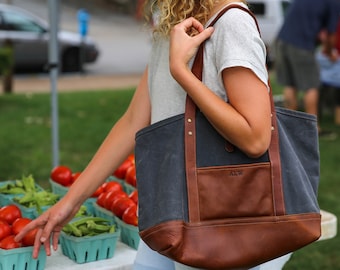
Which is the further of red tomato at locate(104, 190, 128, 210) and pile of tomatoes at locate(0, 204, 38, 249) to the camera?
red tomato at locate(104, 190, 128, 210)

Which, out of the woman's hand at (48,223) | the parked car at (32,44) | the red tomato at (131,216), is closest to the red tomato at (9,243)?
the woman's hand at (48,223)

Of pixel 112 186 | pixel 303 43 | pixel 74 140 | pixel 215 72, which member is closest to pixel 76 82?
pixel 74 140

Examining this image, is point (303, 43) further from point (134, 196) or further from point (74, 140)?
point (134, 196)

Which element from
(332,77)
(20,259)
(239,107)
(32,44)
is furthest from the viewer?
(32,44)

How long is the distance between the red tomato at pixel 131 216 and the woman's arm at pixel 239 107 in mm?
953

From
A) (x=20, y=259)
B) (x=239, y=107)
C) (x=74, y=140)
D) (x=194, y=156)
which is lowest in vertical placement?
(x=74, y=140)

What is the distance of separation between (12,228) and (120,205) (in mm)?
467

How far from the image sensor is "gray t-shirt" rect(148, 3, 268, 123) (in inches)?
73.2

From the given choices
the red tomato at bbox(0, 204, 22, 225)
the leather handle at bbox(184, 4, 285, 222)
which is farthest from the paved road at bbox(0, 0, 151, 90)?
the leather handle at bbox(184, 4, 285, 222)

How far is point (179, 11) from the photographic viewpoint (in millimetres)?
2010

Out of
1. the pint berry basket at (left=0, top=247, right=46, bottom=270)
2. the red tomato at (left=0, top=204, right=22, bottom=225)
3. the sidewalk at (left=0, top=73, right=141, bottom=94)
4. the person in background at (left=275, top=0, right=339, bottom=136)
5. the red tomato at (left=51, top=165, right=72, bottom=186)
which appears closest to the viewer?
the pint berry basket at (left=0, top=247, right=46, bottom=270)

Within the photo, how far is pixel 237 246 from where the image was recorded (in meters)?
1.90

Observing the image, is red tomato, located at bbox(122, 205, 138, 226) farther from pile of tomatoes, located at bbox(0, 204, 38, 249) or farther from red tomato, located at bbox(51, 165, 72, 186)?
red tomato, located at bbox(51, 165, 72, 186)

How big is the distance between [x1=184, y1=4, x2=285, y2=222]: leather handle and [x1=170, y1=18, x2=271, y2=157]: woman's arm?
45mm
